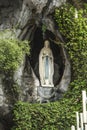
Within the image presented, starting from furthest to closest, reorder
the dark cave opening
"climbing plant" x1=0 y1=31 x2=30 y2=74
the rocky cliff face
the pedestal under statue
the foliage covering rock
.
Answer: the dark cave opening → the pedestal under statue → the rocky cliff face → the foliage covering rock → "climbing plant" x1=0 y1=31 x2=30 y2=74

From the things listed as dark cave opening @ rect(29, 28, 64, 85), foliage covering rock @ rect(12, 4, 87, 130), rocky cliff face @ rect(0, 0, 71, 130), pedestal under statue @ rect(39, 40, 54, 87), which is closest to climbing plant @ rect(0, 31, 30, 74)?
rocky cliff face @ rect(0, 0, 71, 130)

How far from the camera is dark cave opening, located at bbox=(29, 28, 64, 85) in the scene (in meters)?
11.0

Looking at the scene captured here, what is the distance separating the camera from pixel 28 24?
10.4 meters

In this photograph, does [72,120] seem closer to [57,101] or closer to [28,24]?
[57,101]

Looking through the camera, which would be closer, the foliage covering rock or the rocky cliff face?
the foliage covering rock

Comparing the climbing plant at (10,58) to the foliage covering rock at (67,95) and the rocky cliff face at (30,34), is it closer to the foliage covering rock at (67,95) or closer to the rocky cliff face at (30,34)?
the rocky cliff face at (30,34)

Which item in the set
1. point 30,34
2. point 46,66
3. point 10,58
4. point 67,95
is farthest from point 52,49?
point 10,58

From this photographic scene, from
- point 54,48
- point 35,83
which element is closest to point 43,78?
point 35,83

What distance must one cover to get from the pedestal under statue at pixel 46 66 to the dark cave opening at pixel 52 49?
0.72ft

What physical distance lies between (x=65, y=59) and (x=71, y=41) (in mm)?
636

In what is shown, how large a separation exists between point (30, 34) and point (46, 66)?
3.50ft

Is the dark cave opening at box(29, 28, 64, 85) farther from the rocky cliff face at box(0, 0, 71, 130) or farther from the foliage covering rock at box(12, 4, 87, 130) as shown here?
the foliage covering rock at box(12, 4, 87, 130)

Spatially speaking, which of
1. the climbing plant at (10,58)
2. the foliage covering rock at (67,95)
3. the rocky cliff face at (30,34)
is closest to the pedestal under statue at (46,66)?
the rocky cliff face at (30,34)

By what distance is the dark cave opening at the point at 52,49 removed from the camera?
35.9 feet
